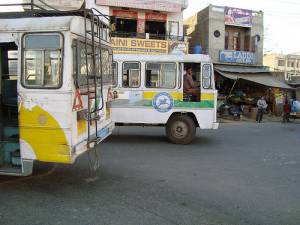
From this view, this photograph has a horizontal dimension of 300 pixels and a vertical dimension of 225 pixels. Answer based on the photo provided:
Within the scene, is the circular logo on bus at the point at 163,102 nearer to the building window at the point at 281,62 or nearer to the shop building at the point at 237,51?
the shop building at the point at 237,51

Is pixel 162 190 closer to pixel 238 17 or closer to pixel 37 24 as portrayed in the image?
pixel 37 24

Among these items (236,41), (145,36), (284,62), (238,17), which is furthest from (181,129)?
(284,62)

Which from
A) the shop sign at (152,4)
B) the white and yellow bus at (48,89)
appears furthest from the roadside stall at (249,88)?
the white and yellow bus at (48,89)

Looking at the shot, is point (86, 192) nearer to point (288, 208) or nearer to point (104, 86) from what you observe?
point (104, 86)

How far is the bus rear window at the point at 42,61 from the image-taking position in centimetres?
493

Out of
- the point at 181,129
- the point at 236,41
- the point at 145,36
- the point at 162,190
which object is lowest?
the point at 162,190

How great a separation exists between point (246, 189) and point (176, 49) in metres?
17.5

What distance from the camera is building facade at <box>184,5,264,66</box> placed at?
82.0 ft

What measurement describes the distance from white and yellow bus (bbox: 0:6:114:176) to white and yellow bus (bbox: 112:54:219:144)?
4.71 metres

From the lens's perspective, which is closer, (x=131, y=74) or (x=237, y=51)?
(x=131, y=74)

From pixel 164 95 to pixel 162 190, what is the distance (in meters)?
4.72

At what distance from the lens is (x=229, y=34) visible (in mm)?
26312

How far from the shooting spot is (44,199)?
5.28m

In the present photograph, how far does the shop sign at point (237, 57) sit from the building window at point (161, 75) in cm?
1559
